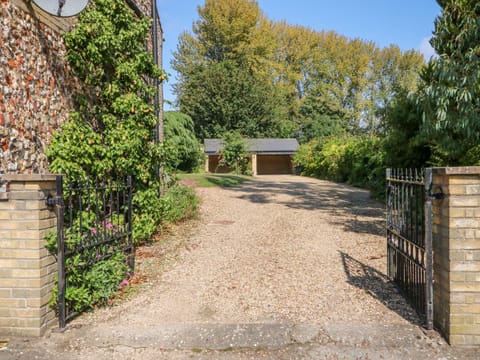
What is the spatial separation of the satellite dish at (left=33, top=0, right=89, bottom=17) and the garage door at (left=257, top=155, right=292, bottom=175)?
2982 cm

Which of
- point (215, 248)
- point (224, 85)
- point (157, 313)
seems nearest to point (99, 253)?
point (157, 313)

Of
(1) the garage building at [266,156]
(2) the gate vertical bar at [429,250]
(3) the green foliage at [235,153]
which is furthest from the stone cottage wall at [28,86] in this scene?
(1) the garage building at [266,156]

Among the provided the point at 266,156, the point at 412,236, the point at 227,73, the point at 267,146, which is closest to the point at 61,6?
the point at 412,236


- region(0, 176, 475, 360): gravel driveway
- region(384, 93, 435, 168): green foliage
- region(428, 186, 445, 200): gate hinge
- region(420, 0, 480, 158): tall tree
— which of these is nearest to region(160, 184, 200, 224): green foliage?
region(0, 176, 475, 360): gravel driveway

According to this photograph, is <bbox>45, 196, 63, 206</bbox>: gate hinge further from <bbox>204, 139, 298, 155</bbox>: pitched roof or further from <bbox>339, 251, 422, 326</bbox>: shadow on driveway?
<bbox>204, 139, 298, 155</bbox>: pitched roof

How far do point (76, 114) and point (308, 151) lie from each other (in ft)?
79.4

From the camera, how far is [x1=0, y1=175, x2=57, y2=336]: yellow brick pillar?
329cm

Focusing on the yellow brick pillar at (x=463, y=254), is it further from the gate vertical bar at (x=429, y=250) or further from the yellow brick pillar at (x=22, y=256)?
the yellow brick pillar at (x=22, y=256)

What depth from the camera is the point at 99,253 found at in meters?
4.29

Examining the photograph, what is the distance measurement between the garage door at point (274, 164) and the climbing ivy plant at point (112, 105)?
28164 mm

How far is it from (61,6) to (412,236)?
4655 millimetres

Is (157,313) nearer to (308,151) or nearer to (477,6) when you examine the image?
(477,6)

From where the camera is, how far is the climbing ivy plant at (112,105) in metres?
5.07

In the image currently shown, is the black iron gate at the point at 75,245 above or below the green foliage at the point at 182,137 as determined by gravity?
below
